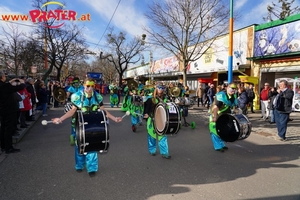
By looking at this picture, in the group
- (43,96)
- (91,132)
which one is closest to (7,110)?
(91,132)

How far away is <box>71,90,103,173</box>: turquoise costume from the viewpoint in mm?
3834

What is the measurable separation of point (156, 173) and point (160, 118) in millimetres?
1160

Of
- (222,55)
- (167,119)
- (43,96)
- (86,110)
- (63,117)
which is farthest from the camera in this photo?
(222,55)

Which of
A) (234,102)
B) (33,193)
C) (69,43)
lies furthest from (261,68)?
(69,43)

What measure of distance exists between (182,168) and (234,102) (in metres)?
2.10

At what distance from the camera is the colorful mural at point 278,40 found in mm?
11375

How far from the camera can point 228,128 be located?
4.88 metres

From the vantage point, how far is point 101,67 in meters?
63.8

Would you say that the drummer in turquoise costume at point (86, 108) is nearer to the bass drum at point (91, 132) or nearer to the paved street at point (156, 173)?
the paved street at point (156, 173)

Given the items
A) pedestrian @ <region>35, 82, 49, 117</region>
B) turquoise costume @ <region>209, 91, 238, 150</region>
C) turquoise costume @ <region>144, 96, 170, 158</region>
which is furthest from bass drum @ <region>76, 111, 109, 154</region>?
pedestrian @ <region>35, 82, 49, 117</region>

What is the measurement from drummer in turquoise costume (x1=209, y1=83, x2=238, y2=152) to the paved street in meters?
0.28

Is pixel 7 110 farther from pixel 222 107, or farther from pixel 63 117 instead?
pixel 222 107

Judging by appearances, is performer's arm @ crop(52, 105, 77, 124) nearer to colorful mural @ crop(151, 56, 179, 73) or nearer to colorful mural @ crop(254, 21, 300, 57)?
colorful mural @ crop(254, 21, 300, 57)

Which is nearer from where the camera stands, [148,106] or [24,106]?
[148,106]
